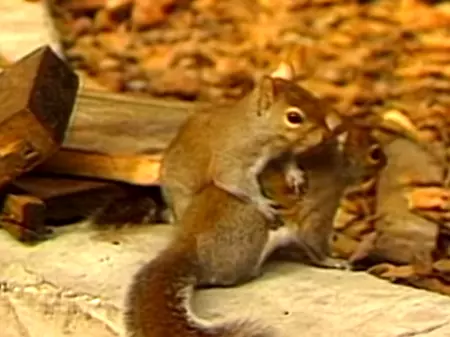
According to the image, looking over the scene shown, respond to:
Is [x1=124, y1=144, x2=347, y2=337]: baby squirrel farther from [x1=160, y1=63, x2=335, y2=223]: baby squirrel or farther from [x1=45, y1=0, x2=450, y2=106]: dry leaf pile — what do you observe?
[x1=45, y1=0, x2=450, y2=106]: dry leaf pile

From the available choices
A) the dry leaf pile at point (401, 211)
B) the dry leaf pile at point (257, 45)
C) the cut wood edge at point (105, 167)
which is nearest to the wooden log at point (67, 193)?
the cut wood edge at point (105, 167)

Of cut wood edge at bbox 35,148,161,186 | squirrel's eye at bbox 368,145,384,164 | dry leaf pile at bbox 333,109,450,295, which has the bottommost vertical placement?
dry leaf pile at bbox 333,109,450,295

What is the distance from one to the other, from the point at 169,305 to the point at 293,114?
464mm

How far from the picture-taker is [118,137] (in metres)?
2.81

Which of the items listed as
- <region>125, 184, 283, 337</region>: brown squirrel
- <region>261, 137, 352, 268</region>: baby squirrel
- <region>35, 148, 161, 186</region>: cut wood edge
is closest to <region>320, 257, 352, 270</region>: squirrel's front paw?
<region>261, 137, 352, 268</region>: baby squirrel

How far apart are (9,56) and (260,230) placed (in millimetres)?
1101

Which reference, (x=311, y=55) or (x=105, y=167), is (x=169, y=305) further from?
(x=311, y=55)

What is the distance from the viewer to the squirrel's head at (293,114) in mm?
2469

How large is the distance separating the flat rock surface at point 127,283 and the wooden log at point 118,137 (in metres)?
0.17

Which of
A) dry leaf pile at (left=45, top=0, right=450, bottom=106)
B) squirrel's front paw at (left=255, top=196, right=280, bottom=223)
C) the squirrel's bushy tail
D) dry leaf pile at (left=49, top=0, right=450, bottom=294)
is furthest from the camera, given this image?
dry leaf pile at (left=45, top=0, right=450, bottom=106)

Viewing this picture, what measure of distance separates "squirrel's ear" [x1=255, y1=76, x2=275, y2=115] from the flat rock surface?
0.85 ft

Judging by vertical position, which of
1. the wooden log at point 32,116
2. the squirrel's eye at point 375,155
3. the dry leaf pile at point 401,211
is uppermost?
the wooden log at point 32,116

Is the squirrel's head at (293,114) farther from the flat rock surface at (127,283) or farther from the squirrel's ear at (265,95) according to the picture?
the flat rock surface at (127,283)

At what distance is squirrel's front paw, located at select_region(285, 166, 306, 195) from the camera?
247 centimetres
